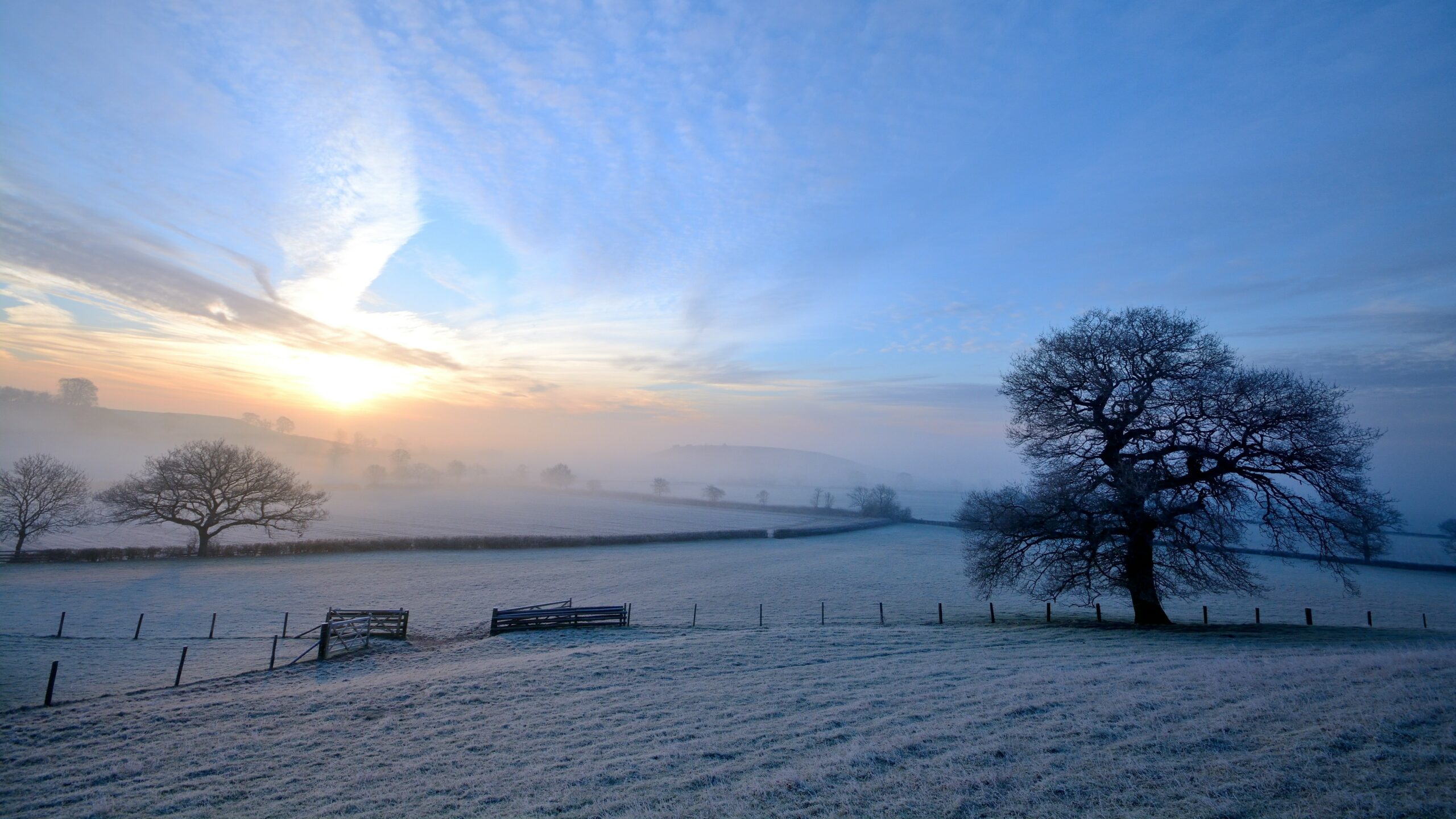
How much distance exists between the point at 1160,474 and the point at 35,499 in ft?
242

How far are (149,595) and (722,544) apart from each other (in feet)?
152

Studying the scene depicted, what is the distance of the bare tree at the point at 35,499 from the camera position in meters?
42.1

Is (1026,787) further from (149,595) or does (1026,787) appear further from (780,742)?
(149,595)

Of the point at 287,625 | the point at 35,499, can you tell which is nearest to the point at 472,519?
the point at 35,499

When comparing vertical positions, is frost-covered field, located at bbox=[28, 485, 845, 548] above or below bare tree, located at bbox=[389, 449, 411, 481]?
below

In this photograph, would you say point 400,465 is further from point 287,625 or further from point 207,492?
point 287,625

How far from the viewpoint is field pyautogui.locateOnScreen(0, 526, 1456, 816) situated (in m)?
8.12

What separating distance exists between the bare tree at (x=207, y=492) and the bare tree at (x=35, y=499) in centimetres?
213

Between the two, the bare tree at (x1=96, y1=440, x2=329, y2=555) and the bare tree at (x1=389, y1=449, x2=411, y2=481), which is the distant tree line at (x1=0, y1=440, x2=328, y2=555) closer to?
the bare tree at (x1=96, y1=440, x2=329, y2=555)

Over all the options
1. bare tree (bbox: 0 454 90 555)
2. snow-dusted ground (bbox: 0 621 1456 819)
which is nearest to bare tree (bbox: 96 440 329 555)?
bare tree (bbox: 0 454 90 555)

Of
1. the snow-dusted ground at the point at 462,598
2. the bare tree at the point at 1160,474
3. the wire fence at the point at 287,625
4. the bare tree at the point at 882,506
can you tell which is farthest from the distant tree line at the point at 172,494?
the bare tree at the point at 882,506

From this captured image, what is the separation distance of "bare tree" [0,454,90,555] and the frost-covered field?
2.93m

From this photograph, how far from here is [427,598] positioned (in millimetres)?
32375

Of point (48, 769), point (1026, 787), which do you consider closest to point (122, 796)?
point (48, 769)
